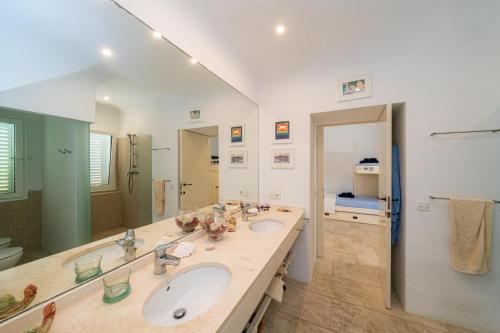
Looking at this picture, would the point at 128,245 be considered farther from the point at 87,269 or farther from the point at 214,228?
the point at 214,228

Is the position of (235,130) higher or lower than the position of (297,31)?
lower

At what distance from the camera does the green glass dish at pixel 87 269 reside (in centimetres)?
76

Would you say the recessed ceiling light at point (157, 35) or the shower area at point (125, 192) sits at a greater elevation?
the recessed ceiling light at point (157, 35)

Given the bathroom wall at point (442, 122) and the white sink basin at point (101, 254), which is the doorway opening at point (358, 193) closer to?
the bathroom wall at point (442, 122)

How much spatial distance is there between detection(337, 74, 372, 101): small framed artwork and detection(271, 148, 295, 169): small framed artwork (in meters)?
0.82

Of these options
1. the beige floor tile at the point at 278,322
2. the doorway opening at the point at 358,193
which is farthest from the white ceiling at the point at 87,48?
the beige floor tile at the point at 278,322

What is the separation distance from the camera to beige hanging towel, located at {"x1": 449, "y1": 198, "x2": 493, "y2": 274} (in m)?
1.42

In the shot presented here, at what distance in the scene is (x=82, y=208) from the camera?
86 centimetres

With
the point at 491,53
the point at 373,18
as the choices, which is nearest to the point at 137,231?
the point at 373,18

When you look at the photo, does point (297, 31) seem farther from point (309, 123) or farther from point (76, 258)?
point (76, 258)

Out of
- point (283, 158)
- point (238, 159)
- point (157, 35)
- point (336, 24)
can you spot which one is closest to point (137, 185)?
point (157, 35)

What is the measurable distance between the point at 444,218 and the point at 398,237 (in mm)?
453

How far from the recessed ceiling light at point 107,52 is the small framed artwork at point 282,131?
5.70 ft

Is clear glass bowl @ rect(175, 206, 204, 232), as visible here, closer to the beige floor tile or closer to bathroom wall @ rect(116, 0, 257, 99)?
the beige floor tile
